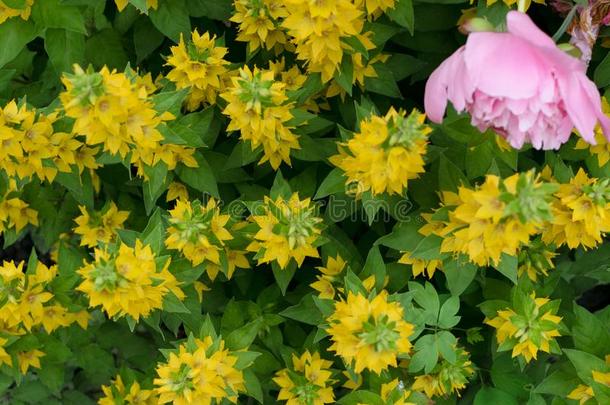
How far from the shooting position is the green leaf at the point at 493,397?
5.79 feet

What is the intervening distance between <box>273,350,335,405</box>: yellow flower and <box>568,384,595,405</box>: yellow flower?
55cm

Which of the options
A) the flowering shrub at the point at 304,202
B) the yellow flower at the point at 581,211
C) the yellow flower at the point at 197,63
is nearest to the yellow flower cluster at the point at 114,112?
the flowering shrub at the point at 304,202

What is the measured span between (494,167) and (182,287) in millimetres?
779

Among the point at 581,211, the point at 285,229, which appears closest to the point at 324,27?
the point at 285,229

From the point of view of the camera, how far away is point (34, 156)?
5.39 ft

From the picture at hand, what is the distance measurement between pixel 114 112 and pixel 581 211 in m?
0.95

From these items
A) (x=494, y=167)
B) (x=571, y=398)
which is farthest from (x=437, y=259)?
(x=571, y=398)

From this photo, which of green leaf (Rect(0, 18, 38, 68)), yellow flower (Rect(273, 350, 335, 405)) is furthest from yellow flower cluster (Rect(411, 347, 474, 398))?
green leaf (Rect(0, 18, 38, 68))

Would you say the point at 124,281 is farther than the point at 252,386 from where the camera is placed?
No

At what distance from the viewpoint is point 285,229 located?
1.53m

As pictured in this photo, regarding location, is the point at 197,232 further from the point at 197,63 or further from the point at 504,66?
the point at 504,66

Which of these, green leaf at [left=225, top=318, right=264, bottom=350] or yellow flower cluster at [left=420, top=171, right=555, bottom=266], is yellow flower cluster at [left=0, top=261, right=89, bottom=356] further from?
yellow flower cluster at [left=420, top=171, right=555, bottom=266]

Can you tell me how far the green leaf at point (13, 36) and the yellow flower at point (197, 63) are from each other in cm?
34

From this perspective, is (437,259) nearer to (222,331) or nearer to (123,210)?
(222,331)
